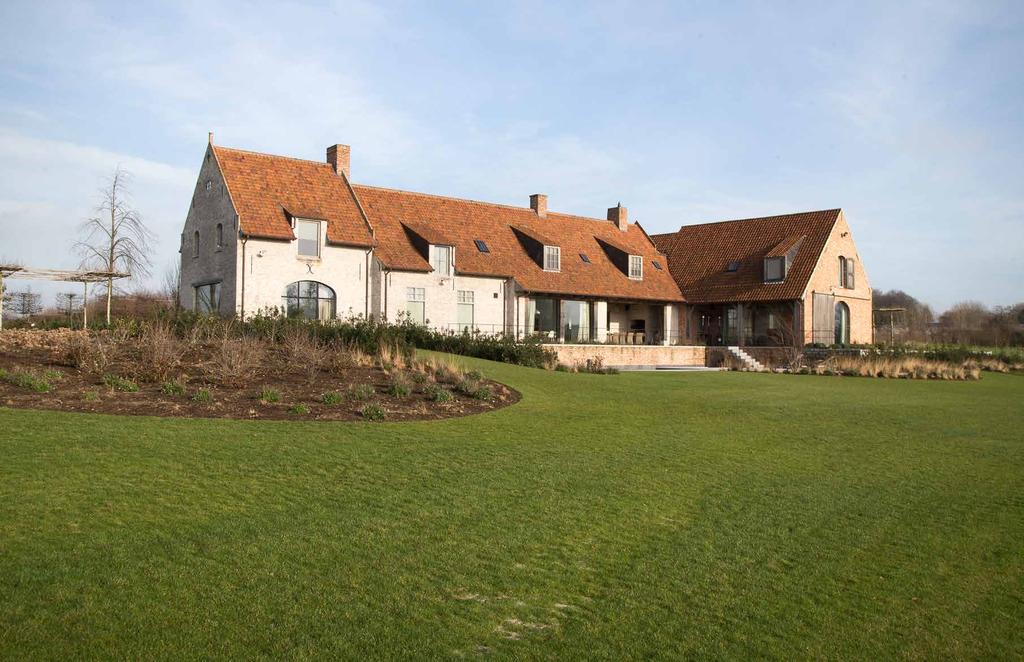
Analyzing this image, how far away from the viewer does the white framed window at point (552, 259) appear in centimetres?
3891

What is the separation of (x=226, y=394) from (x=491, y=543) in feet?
26.4

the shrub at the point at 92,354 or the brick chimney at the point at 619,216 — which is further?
the brick chimney at the point at 619,216

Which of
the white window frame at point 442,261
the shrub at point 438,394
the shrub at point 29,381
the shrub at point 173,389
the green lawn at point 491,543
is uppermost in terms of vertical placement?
the white window frame at point 442,261

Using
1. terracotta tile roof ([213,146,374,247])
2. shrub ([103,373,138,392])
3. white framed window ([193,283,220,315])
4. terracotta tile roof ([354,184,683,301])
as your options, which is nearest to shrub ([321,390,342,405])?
shrub ([103,373,138,392])

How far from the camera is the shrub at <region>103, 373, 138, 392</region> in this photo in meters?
13.5

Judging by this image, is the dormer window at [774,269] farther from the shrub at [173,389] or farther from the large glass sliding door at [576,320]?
the shrub at [173,389]

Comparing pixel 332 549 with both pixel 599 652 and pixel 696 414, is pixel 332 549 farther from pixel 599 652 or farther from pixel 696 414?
pixel 696 414

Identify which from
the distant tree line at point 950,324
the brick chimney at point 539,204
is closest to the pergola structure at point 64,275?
the brick chimney at point 539,204

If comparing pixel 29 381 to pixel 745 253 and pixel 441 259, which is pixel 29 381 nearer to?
pixel 441 259

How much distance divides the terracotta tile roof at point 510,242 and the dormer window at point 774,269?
4785 millimetres

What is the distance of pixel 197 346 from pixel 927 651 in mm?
15367

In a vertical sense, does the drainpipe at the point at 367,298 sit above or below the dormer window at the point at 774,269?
below

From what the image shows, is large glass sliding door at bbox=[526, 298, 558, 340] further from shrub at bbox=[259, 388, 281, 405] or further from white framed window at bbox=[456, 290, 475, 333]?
shrub at bbox=[259, 388, 281, 405]

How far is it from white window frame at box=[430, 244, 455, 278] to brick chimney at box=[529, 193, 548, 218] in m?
8.73
